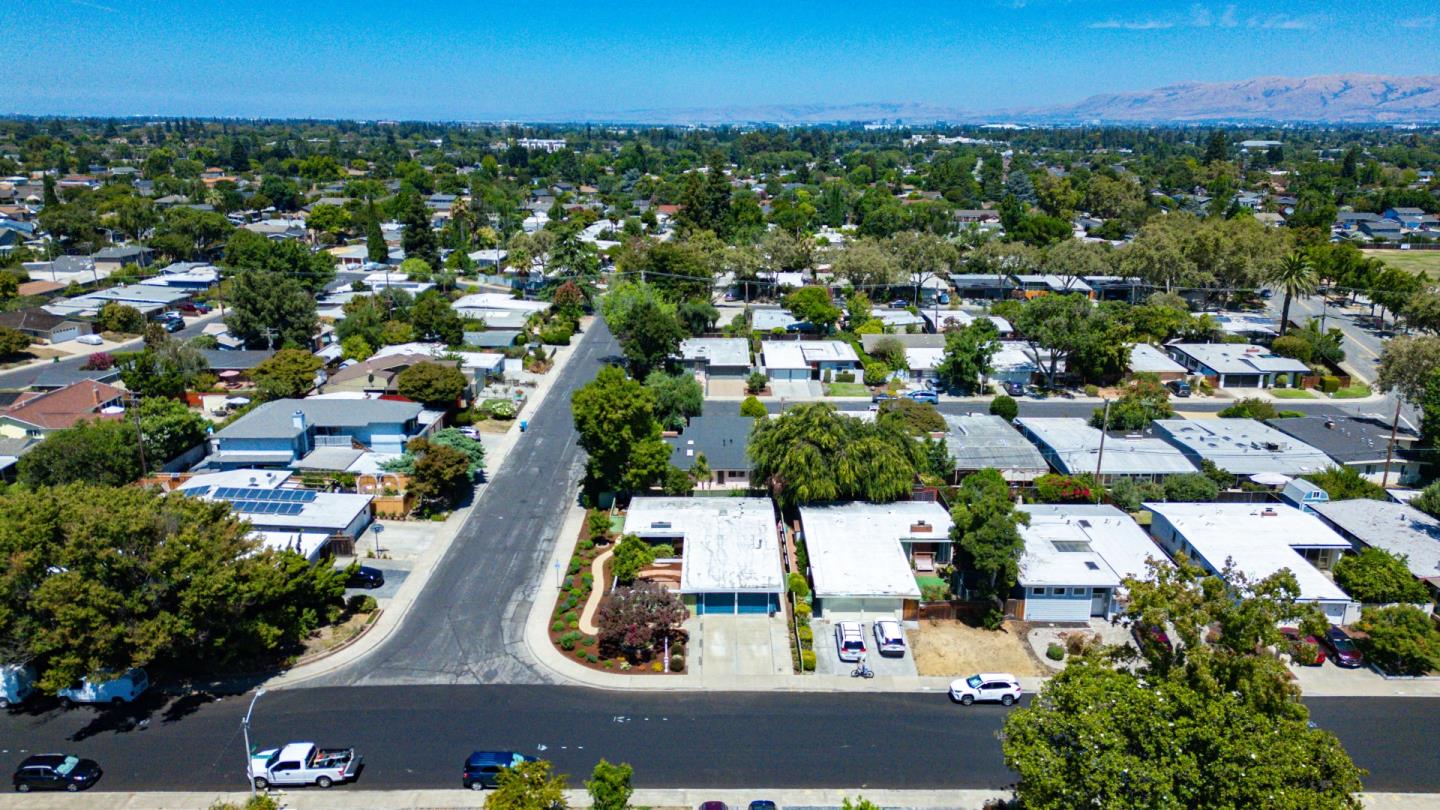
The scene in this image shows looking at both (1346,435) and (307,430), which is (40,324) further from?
(1346,435)

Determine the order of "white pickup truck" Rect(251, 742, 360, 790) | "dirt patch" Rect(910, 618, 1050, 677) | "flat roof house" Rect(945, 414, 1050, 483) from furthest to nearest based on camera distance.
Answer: "flat roof house" Rect(945, 414, 1050, 483) → "dirt patch" Rect(910, 618, 1050, 677) → "white pickup truck" Rect(251, 742, 360, 790)

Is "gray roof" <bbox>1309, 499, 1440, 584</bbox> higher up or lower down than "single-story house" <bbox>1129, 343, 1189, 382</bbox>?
lower down

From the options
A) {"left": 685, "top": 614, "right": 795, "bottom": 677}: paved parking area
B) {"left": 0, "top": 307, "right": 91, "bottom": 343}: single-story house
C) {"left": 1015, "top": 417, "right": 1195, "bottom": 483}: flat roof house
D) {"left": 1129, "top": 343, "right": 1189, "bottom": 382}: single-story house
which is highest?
{"left": 0, "top": 307, "right": 91, "bottom": 343}: single-story house

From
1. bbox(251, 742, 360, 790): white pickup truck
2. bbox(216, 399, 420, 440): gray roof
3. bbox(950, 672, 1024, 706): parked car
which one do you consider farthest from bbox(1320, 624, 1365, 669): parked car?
bbox(216, 399, 420, 440): gray roof

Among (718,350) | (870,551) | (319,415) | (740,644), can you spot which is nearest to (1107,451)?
(870,551)

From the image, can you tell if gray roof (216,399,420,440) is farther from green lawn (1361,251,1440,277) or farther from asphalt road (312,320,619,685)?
green lawn (1361,251,1440,277)

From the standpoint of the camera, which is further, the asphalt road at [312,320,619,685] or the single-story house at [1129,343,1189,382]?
the single-story house at [1129,343,1189,382]

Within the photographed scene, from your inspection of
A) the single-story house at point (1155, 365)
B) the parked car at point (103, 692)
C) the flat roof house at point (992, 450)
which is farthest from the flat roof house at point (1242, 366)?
the parked car at point (103, 692)

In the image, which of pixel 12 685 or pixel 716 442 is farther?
pixel 716 442
